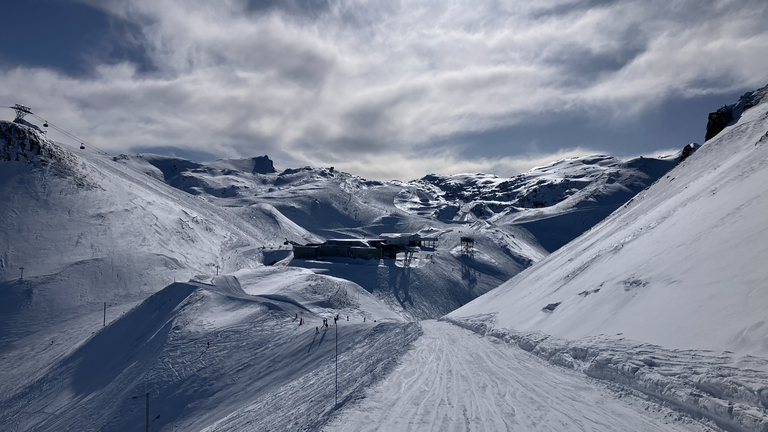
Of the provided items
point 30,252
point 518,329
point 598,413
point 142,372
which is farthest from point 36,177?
point 598,413

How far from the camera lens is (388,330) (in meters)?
23.2

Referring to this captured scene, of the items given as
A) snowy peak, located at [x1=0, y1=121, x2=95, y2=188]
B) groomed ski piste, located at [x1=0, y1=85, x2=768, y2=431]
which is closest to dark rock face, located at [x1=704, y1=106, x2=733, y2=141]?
groomed ski piste, located at [x1=0, y1=85, x2=768, y2=431]

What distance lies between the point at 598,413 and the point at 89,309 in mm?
46150

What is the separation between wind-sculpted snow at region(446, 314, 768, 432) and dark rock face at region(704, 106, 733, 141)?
4847cm

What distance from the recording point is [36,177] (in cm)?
5662

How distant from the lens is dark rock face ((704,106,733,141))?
45.3 m

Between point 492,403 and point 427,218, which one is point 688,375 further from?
point 427,218

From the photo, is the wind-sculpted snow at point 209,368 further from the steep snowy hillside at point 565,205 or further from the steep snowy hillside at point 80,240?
the steep snowy hillside at point 565,205

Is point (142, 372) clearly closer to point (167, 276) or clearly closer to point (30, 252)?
point (167, 276)

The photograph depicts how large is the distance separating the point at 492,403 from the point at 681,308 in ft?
21.9

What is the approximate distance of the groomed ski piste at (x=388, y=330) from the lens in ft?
31.4

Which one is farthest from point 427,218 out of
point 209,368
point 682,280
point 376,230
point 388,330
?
point 682,280

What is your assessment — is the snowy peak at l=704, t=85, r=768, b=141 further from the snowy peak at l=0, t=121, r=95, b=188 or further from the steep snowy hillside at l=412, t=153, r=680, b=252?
the snowy peak at l=0, t=121, r=95, b=188

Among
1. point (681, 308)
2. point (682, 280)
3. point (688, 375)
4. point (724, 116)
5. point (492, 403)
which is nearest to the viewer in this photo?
point (688, 375)
